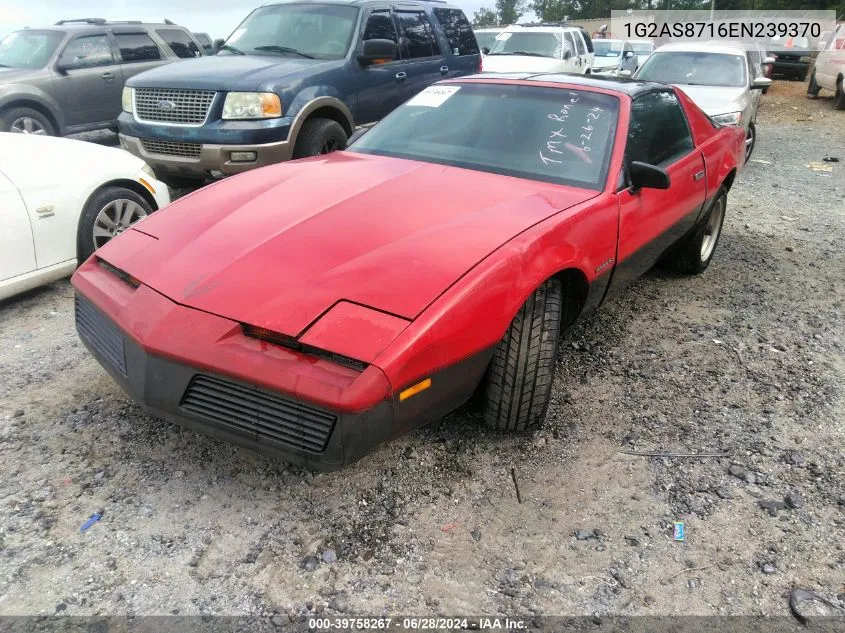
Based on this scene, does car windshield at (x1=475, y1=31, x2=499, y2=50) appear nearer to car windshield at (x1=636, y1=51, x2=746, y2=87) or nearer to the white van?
the white van

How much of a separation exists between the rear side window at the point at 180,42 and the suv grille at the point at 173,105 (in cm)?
431

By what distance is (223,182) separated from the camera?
10.7 ft

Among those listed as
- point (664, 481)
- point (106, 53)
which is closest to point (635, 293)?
point (664, 481)

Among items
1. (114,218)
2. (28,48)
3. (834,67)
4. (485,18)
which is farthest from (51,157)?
(485,18)

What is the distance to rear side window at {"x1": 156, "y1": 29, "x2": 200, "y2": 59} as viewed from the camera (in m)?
9.59

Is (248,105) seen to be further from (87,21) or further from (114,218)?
(87,21)

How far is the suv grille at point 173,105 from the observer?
5566 mm

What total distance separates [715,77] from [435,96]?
22.3 ft

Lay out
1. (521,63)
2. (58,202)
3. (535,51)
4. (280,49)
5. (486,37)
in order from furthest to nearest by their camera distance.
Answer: (486,37) → (535,51) → (521,63) → (280,49) → (58,202)

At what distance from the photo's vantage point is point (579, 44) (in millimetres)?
13070

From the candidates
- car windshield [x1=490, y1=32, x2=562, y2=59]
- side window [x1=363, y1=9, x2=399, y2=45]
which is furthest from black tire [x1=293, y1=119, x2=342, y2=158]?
car windshield [x1=490, y1=32, x2=562, y2=59]

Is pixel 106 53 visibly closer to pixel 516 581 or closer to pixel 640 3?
pixel 516 581

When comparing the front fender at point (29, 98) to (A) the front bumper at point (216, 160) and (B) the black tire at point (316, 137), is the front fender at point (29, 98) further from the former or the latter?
(B) the black tire at point (316, 137)

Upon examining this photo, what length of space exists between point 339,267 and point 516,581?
3.99 feet
